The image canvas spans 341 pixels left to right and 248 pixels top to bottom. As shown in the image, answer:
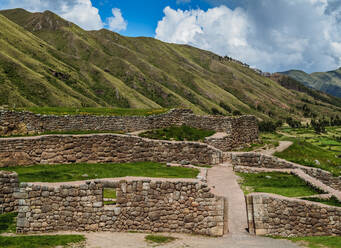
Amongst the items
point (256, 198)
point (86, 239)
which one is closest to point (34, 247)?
point (86, 239)

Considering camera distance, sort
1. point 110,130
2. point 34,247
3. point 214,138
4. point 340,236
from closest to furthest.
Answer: point 34,247 < point 340,236 < point 214,138 < point 110,130

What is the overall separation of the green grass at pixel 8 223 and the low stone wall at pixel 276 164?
553 inches

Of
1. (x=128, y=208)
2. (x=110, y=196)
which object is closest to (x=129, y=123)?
(x=110, y=196)

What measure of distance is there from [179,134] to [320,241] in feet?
63.3

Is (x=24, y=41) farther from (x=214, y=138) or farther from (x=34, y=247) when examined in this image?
(x=34, y=247)

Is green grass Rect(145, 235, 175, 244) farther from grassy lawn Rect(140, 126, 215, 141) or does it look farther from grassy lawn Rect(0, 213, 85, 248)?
grassy lawn Rect(140, 126, 215, 141)

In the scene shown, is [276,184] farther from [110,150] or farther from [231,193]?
[110,150]

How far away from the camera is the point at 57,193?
1269 cm

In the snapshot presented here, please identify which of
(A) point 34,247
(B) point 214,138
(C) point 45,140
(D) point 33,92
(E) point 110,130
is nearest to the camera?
(A) point 34,247

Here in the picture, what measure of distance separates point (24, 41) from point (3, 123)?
156651 millimetres

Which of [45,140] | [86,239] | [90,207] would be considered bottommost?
[86,239]

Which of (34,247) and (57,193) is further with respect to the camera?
(57,193)

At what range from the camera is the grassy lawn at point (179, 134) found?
28875 mm

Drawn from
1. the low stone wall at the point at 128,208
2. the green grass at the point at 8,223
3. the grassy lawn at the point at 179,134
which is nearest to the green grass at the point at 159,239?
the low stone wall at the point at 128,208
